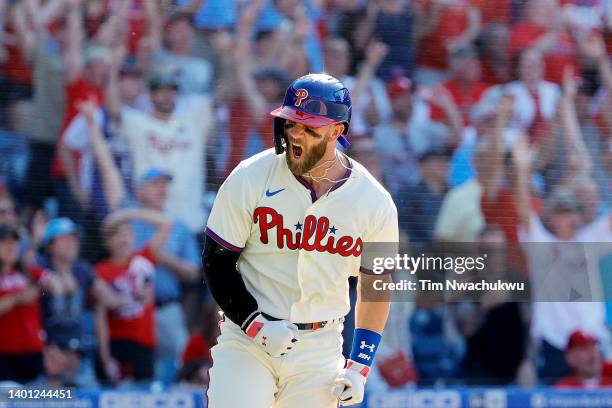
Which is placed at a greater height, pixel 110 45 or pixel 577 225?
pixel 110 45

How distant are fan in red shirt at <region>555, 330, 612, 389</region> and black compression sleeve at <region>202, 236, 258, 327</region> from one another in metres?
3.89

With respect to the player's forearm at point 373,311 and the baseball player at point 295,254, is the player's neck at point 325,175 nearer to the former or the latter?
the baseball player at point 295,254

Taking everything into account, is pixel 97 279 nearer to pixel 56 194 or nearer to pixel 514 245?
pixel 56 194

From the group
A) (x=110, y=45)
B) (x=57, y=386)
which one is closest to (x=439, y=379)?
(x=57, y=386)

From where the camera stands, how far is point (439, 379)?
22.8ft

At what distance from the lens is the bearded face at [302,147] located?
11.9 feet

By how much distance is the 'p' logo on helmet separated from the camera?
3602mm

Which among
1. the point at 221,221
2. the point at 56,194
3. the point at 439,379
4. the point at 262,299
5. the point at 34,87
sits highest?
the point at 34,87

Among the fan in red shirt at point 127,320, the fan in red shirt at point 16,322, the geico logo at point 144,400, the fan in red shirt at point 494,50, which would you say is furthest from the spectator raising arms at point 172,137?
the fan in red shirt at point 494,50

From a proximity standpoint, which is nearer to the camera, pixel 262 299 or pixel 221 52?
pixel 262 299

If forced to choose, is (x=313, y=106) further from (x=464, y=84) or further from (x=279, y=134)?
(x=464, y=84)

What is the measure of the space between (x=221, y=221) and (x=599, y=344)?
410 centimetres

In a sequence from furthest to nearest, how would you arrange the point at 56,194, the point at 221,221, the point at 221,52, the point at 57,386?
the point at 221,52
the point at 56,194
the point at 57,386
the point at 221,221

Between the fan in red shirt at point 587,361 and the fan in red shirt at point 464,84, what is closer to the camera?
the fan in red shirt at point 587,361
